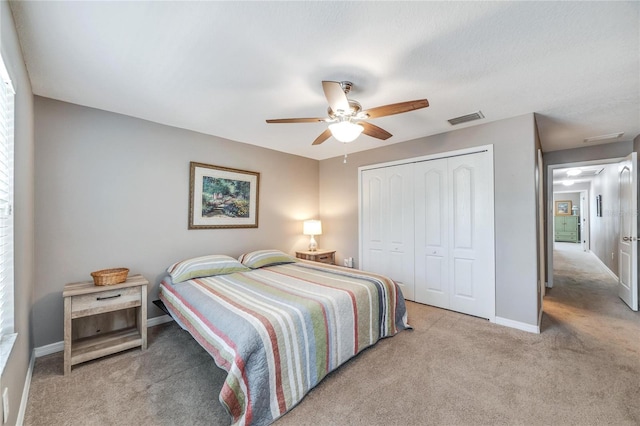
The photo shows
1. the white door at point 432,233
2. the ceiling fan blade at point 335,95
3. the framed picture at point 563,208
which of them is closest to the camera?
the ceiling fan blade at point 335,95

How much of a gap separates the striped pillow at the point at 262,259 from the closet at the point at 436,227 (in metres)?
1.50

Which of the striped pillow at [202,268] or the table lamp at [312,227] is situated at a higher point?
the table lamp at [312,227]

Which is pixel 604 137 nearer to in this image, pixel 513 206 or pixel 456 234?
pixel 513 206

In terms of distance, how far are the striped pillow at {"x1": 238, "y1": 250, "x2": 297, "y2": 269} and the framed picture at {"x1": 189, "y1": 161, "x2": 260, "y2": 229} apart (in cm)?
57

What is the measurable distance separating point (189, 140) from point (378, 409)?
11.3ft

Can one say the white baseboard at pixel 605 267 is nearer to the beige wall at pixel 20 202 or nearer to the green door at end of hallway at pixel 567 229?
the green door at end of hallway at pixel 567 229

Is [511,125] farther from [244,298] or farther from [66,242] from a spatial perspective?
[66,242]

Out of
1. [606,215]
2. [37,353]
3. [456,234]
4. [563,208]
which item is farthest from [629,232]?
[563,208]

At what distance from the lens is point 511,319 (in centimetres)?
302

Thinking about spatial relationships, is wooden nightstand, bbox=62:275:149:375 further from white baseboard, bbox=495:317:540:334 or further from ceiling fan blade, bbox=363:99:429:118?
white baseboard, bbox=495:317:540:334

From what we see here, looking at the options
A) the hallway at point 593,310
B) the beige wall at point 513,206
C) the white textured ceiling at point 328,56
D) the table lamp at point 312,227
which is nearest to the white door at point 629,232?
the hallway at point 593,310

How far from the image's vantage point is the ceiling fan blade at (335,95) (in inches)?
71.2

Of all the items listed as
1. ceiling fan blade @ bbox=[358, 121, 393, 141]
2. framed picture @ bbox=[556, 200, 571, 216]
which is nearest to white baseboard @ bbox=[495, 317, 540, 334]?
ceiling fan blade @ bbox=[358, 121, 393, 141]

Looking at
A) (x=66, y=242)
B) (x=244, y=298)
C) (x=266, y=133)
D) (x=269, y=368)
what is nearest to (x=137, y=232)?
(x=66, y=242)
